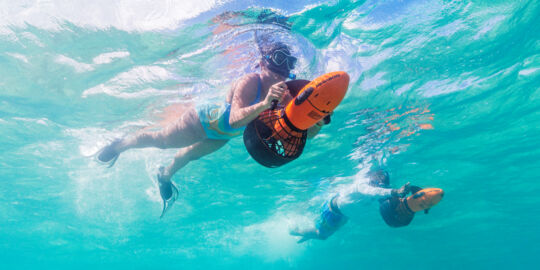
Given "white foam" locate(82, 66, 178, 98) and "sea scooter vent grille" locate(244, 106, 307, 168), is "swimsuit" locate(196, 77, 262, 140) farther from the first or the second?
"white foam" locate(82, 66, 178, 98)

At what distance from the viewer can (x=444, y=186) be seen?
19.2 metres

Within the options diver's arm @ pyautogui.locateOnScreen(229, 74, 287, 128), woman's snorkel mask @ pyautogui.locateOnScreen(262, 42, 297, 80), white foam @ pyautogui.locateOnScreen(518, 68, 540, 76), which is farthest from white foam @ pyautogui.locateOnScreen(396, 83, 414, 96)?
diver's arm @ pyautogui.locateOnScreen(229, 74, 287, 128)

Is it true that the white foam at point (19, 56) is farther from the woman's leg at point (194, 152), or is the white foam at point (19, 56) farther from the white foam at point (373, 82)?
the white foam at point (373, 82)

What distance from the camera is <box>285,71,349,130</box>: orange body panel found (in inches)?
78.4

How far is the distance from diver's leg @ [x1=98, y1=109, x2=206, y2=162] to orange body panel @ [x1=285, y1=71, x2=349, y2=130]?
3194mm

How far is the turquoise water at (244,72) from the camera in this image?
5.60m

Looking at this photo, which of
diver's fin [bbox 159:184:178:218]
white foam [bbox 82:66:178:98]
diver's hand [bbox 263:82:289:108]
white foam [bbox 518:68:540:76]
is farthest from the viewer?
white foam [bbox 518:68:540:76]

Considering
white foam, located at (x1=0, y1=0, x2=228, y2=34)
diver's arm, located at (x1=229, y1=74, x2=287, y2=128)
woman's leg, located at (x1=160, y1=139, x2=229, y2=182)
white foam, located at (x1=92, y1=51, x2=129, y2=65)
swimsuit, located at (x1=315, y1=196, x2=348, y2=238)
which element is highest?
white foam, located at (x1=92, y1=51, x2=129, y2=65)

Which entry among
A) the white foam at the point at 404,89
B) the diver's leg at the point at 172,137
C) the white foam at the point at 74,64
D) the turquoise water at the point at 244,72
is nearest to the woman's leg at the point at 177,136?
the diver's leg at the point at 172,137

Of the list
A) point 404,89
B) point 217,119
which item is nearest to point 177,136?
point 217,119

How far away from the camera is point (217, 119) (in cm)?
425

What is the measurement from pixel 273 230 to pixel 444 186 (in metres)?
17.4

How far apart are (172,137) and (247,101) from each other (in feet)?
8.30

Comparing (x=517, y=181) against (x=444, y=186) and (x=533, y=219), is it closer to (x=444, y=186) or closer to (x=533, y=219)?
(x=444, y=186)
